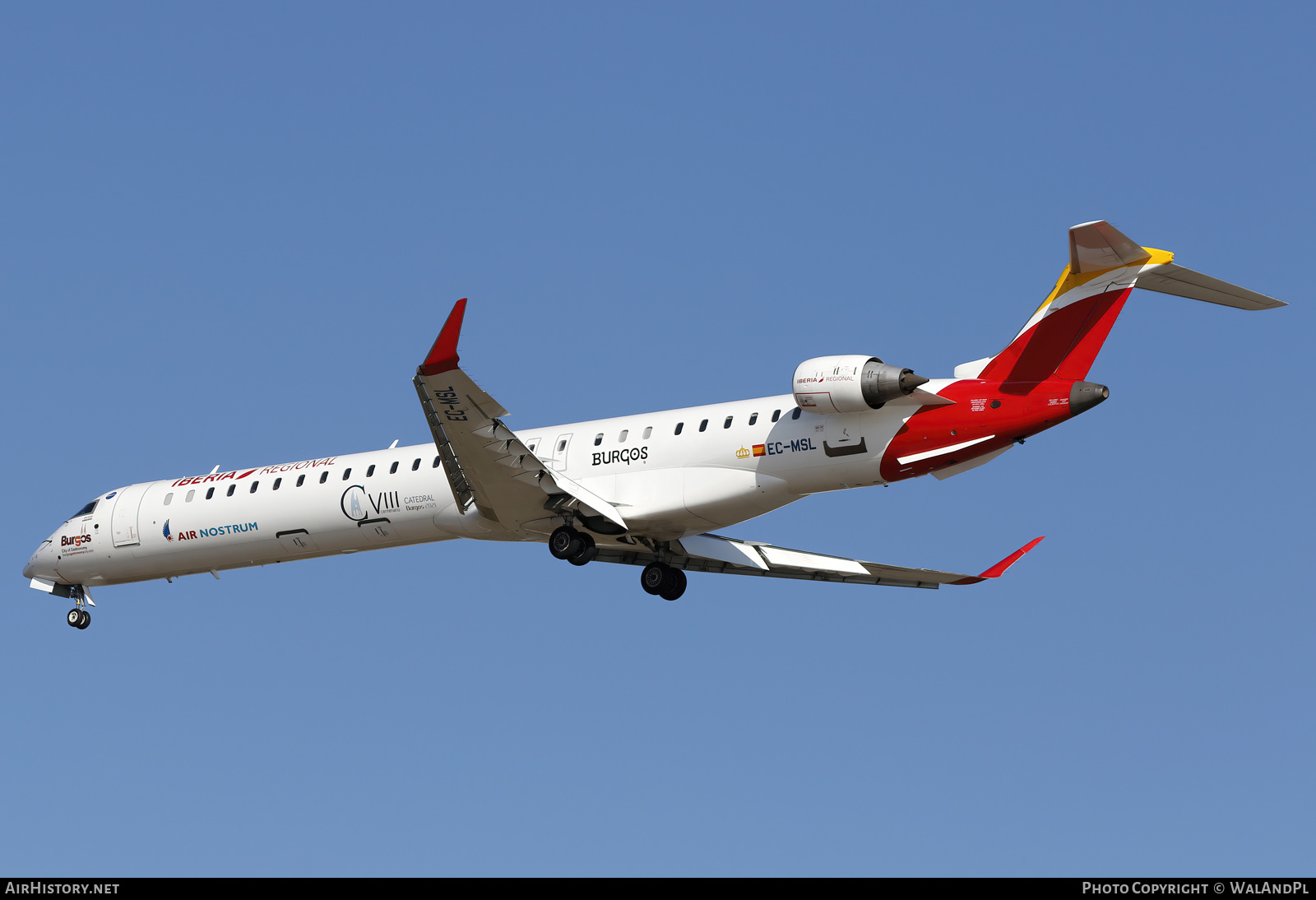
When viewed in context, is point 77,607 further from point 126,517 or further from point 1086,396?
point 1086,396

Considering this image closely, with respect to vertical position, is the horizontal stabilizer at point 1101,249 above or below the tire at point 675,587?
above

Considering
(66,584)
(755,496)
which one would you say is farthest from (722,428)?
(66,584)

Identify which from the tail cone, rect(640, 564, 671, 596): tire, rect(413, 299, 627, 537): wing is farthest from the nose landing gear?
the tail cone

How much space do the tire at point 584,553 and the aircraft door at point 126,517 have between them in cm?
977

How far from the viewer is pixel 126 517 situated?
102 feet

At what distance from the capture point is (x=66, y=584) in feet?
106

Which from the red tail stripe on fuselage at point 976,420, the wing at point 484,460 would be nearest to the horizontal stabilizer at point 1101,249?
the red tail stripe on fuselage at point 976,420

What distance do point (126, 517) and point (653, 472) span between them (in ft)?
37.7

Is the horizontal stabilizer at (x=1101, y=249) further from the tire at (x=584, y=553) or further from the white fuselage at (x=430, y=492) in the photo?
the tire at (x=584, y=553)

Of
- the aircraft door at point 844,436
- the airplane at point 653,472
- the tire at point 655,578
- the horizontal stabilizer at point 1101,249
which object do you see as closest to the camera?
the horizontal stabilizer at point 1101,249

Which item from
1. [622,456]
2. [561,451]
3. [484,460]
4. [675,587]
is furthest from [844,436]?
[484,460]

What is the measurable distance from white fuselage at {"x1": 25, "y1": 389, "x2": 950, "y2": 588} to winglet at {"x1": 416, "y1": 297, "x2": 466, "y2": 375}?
3967 mm

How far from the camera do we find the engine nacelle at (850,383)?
2448 centimetres
